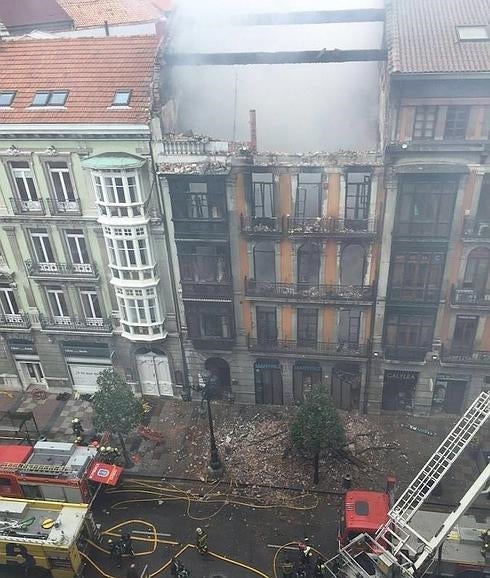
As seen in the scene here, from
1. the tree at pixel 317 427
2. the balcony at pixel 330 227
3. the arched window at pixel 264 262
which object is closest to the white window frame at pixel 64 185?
the arched window at pixel 264 262

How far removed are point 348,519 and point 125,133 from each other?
2163 centimetres

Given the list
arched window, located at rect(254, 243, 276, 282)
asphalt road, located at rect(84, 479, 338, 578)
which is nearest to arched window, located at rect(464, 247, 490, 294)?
arched window, located at rect(254, 243, 276, 282)

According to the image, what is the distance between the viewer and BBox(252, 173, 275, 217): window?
27.8 m

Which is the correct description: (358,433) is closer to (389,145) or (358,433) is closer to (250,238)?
(250,238)

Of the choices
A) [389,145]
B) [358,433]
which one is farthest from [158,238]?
[358,433]

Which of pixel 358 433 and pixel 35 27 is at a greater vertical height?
pixel 35 27

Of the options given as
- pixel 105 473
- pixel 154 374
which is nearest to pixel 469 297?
pixel 154 374

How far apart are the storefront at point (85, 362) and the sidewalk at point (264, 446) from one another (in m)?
1.29

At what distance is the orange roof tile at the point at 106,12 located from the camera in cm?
4584

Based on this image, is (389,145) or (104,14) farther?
(104,14)

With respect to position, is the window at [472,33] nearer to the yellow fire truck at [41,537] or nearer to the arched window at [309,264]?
the arched window at [309,264]

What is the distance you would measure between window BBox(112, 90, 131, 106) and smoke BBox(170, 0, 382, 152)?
315 centimetres

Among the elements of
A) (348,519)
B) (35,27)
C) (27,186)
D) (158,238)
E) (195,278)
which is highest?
(35,27)

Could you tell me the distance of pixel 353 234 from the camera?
2781 cm
